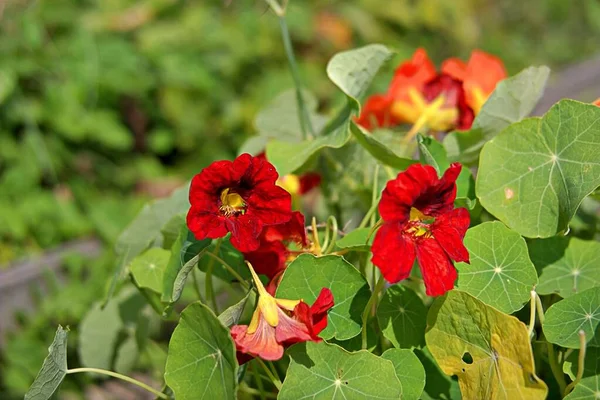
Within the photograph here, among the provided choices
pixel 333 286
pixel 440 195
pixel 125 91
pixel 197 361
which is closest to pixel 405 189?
pixel 440 195

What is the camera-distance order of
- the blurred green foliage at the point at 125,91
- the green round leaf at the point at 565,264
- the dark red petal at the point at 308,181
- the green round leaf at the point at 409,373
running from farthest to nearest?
the blurred green foliage at the point at 125,91
the dark red petal at the point at 308,181
the green round leaf at the point at 565,264
the green round leaf at the point at 409,373

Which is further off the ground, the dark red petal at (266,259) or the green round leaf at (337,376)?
the dark red petal at (266,259)

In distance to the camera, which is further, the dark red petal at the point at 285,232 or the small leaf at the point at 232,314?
the dark red petal at the point at 285,232

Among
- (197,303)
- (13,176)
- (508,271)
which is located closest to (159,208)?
(197,303)

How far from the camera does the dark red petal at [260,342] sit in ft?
2.24

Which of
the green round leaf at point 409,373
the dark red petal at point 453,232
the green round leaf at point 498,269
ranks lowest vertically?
the green round leaf at point 409,373

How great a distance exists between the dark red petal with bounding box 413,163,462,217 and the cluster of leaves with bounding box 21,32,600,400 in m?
0.06

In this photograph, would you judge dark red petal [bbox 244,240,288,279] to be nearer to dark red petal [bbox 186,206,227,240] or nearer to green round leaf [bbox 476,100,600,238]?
dark red petal [bbox 186,206,227,240]

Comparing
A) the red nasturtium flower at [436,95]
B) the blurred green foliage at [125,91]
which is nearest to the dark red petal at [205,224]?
the red nasturtium flower at [436,95]

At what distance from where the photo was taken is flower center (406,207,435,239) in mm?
722

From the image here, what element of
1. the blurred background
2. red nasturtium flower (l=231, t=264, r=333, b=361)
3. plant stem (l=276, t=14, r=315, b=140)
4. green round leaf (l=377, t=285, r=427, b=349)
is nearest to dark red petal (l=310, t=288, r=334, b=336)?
red nasturtium flower (l=231, t=264, r=333, b=361)

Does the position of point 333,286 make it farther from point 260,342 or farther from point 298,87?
point 298,87

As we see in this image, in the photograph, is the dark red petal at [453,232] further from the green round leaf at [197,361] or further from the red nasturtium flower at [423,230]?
the green round leaf at [197,361]

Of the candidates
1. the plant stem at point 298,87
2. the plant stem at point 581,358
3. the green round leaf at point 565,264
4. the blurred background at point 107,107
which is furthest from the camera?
the blurred background at point 107,107
